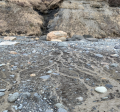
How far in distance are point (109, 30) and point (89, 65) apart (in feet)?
15.3

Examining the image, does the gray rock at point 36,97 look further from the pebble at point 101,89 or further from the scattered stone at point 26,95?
the pebble at point 101,89

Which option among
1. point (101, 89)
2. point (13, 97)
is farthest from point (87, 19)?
point (13, 97)

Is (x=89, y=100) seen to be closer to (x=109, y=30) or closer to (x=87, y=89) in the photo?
(x=87, y=89)

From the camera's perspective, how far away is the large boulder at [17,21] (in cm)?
585

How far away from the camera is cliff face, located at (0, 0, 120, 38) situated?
5977 millimetres

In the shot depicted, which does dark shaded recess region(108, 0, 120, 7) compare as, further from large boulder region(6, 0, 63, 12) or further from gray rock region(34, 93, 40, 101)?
gray rock region(34, 93, 40, 101)

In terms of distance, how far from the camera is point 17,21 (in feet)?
19.7

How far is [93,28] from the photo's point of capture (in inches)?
247

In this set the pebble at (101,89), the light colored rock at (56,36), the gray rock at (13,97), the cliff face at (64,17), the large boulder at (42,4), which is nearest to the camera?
the gray rock at (13,97)

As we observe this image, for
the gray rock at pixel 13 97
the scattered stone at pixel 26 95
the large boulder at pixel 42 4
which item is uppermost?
the large boulder at pixel 42 4

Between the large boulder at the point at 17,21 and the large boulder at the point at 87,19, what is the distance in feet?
2.98

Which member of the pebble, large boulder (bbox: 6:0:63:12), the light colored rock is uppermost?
large boulder (bbox: 6:0:63:12)

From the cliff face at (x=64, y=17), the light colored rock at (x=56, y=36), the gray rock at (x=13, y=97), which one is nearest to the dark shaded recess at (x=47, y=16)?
the cliff face at (x=64, y=17)

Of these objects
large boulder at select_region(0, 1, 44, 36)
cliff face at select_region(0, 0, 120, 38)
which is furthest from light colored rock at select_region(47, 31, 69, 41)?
large boulder at select_region(0, 1, 44, 36)
